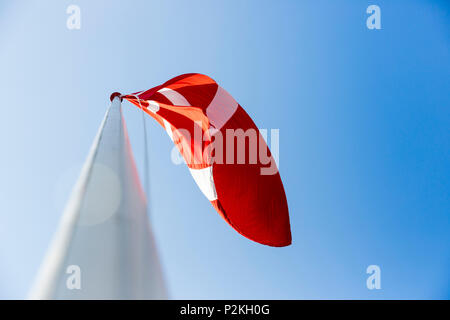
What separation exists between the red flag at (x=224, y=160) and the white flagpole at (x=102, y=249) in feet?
13.5

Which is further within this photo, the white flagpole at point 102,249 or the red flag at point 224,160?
the red flag at point 224,160

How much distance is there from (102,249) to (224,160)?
183 inches

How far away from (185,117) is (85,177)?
14.4 ft

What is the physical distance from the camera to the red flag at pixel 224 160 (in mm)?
5715

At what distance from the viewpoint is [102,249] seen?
1.26 metres

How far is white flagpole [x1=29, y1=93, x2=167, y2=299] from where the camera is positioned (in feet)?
3.73

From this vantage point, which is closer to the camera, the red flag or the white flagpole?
the white flagpole

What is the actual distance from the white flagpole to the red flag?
4129 mm

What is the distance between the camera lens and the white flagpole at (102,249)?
1137mm

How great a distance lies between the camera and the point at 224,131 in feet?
19.6

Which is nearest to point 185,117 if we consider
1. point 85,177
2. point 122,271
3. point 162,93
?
point 162,93
